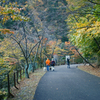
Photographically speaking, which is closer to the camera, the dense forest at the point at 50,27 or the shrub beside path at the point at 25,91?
the shrub beside path at the point at 25,91

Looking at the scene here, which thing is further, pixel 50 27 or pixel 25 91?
pixel 50 27

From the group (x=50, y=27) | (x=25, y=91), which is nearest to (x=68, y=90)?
(x=25, y=91)

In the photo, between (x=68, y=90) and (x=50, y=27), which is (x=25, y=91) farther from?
(x=50, y=27)

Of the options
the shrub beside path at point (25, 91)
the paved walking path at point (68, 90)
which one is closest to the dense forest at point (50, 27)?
the shrub beside path at point (25, 91)

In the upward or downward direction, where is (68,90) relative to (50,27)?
downward

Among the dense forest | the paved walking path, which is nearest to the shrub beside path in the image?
the paved walking path

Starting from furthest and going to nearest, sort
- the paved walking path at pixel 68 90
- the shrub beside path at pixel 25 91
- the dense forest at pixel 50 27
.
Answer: the dense forest at pixel 50 27 → the shrub beside path at pixel 25 91 → the paved walking path at pixel 68 90

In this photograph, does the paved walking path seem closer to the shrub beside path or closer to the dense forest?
the shrub beside path

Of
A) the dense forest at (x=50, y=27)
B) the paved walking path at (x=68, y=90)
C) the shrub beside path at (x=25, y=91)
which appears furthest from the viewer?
the dense forest at (x=50, y=27)

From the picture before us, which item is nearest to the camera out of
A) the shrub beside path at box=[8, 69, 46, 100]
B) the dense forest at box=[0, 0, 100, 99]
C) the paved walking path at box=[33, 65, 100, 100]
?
the paved walking path at box=[33, 65, 100, 100]

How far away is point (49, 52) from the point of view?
27.3 m

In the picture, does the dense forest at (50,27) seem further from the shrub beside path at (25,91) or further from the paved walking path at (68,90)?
the paved walking path at (68,90)

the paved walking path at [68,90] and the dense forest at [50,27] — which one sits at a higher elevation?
the dense forest at [50,27]

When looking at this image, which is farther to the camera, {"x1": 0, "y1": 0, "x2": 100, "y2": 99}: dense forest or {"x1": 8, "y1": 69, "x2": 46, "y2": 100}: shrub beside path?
{"x1": 0, "y1": 0, "x2": 100, "y2": 99}: dense forest
